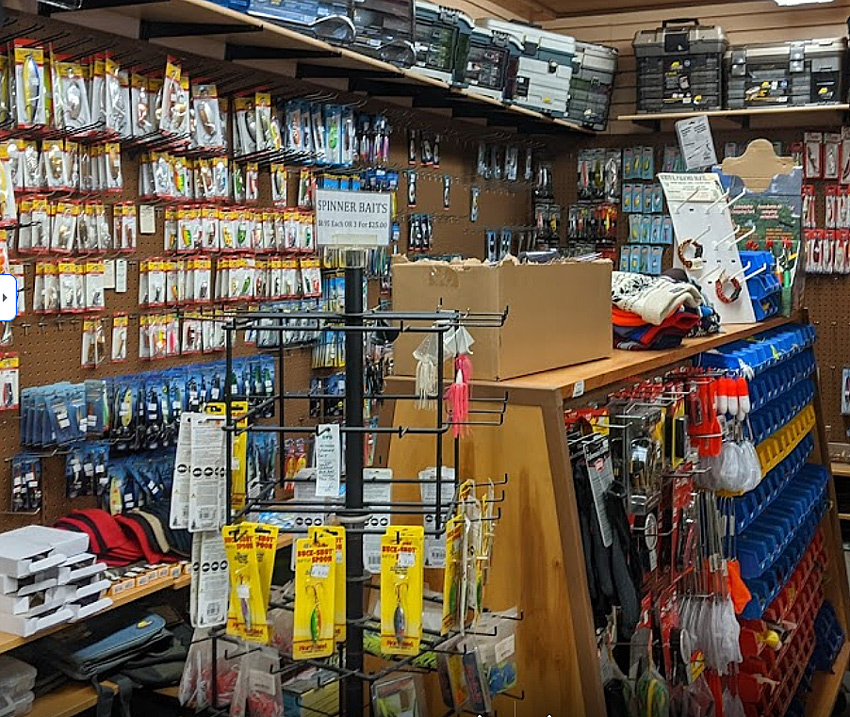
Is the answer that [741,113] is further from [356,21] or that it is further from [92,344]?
[92,344]

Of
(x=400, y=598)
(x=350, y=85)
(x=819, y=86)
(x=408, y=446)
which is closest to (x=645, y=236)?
(x=819, y=86)

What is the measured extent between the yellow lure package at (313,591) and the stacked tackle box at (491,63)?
364 centimetres

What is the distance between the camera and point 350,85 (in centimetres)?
444

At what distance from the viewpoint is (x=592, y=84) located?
6.04 meters

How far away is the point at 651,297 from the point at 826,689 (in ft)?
7.08

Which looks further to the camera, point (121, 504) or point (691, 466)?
point (121, 504)

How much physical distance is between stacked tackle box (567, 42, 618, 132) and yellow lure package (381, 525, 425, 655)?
4.61 metres

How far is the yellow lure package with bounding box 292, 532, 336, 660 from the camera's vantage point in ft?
5.46

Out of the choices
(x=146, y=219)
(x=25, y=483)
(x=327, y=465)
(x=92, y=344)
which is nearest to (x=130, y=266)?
(x=146, y=219)

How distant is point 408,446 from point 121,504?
4.53 ft

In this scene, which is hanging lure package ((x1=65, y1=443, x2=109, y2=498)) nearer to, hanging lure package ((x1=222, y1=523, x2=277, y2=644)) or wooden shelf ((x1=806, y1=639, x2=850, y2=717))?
hanging lure package ((x1=222, y1=523, x2=277, y2=644))

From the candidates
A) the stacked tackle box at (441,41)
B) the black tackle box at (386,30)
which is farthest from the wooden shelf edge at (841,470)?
the black tackle box at (386,30)

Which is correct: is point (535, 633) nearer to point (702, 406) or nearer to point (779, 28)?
point (702, 406)

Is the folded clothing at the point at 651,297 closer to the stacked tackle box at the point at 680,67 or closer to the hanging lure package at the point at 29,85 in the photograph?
the hanging lure package at the point at 29,85
